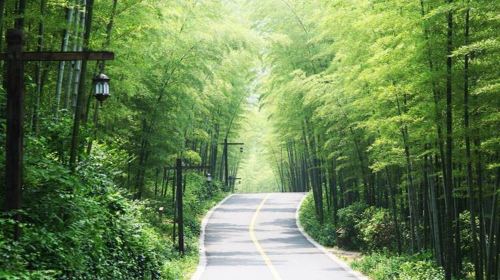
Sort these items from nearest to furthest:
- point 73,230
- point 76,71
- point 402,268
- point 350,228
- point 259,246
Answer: point 73,230, point 76,71, point 402,268, point 350,228, point 259,246

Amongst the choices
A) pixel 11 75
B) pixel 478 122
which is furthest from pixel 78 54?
pixel 478 122

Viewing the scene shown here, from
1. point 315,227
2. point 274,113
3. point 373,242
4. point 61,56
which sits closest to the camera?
point 61,56

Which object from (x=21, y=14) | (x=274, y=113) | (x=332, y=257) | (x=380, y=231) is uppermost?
(x=274, y=113)

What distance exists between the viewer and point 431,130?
9758 mm

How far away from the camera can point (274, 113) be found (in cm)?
2291

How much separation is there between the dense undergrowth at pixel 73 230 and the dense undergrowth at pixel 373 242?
4.53 meters

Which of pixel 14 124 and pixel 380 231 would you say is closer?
pixel 14 124

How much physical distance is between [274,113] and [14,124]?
17.4 m

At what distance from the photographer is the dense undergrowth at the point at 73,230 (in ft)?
18.0

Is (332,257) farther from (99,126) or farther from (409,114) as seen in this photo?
(99,126)

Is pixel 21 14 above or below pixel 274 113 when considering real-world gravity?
below

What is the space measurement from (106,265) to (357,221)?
11172 mm

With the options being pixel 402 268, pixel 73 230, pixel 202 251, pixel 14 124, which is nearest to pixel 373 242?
pixel 402 268

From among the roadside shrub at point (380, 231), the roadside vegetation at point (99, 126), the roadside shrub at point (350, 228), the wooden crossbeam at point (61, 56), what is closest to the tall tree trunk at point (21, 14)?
the roadside vegetation at point (99, 126)
